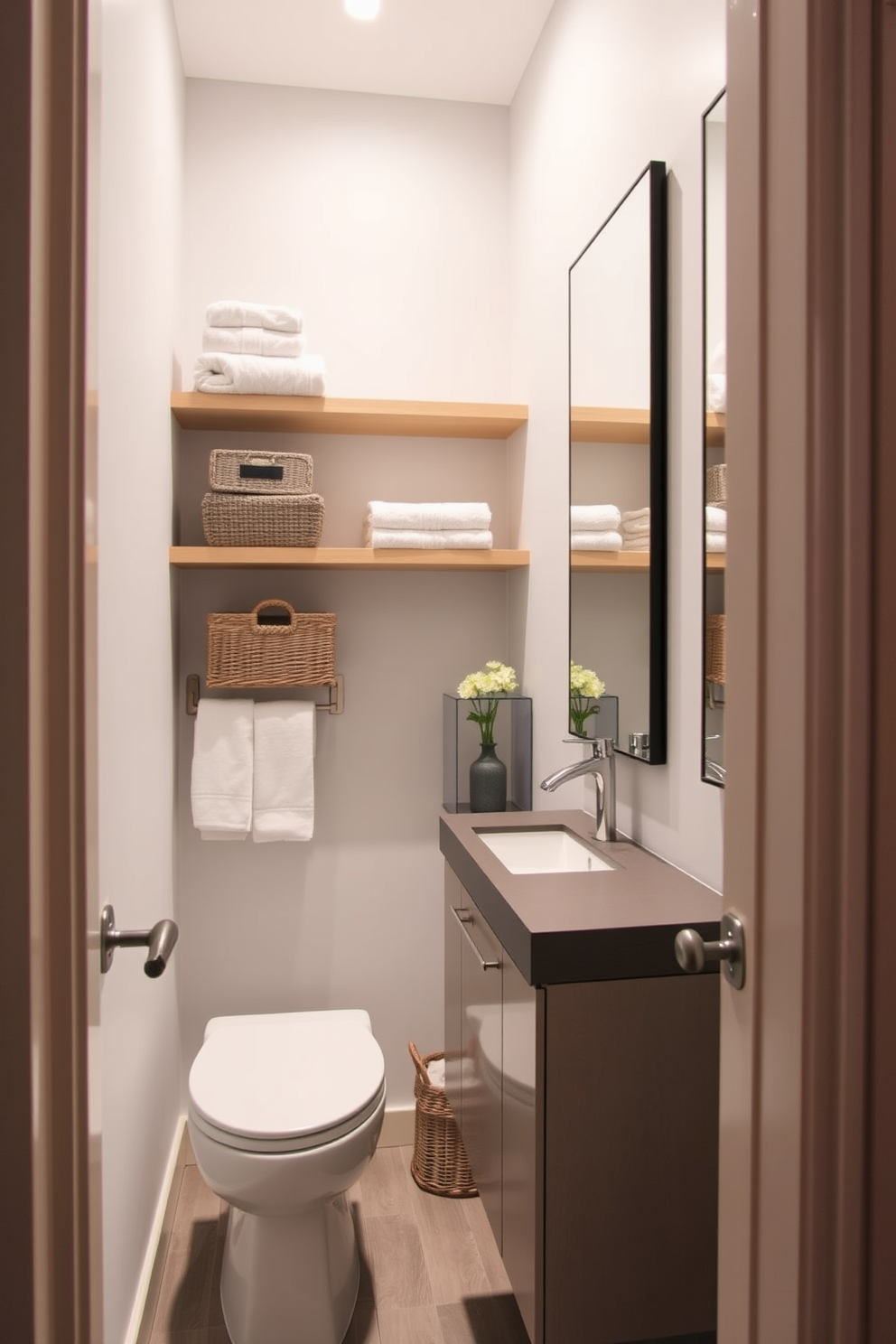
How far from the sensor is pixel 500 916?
1594 millimetres

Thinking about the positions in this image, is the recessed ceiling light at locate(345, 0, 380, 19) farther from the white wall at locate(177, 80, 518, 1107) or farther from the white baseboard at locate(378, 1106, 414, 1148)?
the white baseboard at locate(378, 1106, 414, 1148)

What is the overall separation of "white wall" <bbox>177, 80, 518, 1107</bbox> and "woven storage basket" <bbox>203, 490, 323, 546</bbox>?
22 cm

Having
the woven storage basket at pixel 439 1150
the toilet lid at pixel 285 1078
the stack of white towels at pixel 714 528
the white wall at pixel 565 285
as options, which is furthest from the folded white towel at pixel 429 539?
the woven storage basket at pixel 439 1150

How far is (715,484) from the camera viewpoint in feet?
5.01

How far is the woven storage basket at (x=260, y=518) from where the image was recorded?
2398 mm

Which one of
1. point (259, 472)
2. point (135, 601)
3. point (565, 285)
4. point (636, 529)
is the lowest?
point (135, 601)

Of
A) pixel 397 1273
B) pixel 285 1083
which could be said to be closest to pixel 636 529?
pixel 285 1083

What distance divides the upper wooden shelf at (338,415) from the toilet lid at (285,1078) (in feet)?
4.96

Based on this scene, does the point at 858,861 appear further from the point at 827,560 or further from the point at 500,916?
the point at 500,916

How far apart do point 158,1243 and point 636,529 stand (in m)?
1.81

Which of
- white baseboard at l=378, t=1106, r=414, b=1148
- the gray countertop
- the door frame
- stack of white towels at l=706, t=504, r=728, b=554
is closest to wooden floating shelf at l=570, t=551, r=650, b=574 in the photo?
stack of white towels at l=706, t=504, r=728, b=554

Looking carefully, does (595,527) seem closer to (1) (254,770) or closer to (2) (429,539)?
(2) (429,539)

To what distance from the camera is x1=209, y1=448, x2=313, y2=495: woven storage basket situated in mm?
2408

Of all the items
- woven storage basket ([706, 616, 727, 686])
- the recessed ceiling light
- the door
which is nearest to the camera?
the door
